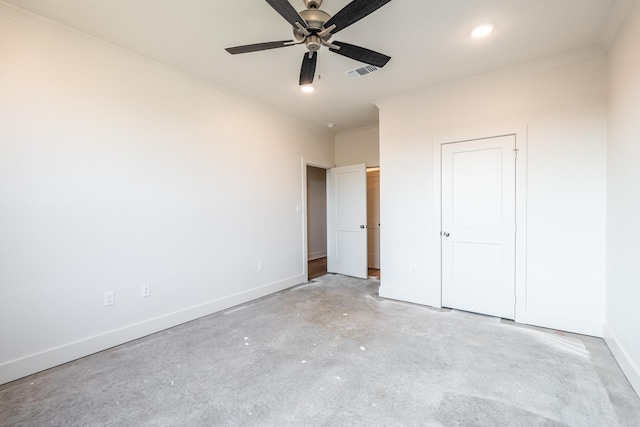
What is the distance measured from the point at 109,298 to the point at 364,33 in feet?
10.7

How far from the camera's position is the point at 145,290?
A: 2836 mm

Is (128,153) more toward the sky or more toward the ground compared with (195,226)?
more toward the sky

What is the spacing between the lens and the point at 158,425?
5.42ft

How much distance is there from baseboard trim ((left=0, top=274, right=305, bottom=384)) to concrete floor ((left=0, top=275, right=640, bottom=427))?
0.08 m

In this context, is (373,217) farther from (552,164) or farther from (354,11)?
(354,11)

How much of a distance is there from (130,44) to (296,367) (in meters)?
3.15

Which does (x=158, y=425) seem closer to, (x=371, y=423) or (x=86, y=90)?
(x=371, y=423)

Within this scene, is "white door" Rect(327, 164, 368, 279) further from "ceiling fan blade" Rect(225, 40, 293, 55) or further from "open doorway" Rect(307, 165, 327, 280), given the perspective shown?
"ceiling fan blade" Rect(225, 40, 293, 55)

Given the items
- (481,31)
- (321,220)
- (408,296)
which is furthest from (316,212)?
(481,31)

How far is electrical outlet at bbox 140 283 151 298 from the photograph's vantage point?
2.81 meters

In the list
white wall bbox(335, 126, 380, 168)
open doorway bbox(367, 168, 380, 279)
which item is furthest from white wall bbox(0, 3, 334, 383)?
open doorway bbox(367, 168, 380, 279)

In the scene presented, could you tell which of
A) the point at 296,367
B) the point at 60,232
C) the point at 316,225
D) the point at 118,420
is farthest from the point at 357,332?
the point at 316,225

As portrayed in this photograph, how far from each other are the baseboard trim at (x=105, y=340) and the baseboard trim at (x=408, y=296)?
6.06 feet

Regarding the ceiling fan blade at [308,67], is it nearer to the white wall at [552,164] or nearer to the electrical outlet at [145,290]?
the white wall at [552,164]
